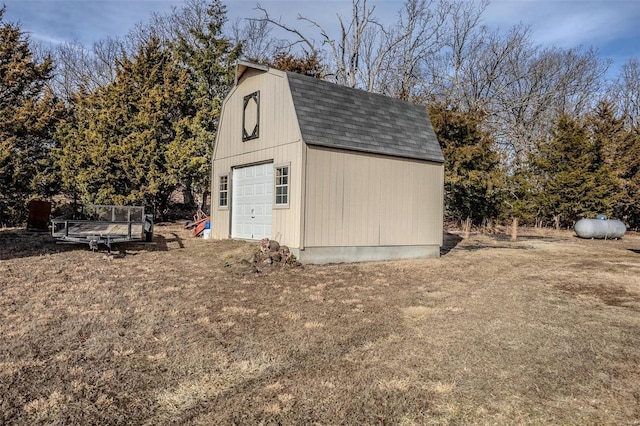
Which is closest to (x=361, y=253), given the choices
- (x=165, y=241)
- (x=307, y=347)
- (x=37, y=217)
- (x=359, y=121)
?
(x=359, y=121)

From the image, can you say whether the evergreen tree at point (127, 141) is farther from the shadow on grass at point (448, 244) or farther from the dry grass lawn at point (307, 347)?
the shadow on grass at point (448, 244)

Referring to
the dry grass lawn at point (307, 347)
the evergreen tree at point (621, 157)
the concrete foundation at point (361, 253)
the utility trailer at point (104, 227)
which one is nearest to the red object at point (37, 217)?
the utility trailer at point (104, 227)

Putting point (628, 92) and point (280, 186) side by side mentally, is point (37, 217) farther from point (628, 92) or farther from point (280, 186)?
point (628, 92)

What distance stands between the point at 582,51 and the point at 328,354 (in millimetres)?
33211

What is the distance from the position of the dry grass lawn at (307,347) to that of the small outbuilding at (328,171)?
178cm

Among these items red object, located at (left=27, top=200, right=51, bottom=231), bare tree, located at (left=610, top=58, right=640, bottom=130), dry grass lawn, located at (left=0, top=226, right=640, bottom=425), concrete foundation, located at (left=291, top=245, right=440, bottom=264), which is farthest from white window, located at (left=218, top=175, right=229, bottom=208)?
bare tree, located at (left=610, top=58, right=640, bottom=130)

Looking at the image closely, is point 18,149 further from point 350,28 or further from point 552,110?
point 552,110

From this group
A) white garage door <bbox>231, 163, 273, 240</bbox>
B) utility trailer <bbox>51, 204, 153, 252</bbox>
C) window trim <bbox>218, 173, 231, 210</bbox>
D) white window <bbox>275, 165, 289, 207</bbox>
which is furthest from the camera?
window trim <bbox>218, 173, 231, 210</bbox>

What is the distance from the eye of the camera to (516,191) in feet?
69.8

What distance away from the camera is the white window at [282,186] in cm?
973

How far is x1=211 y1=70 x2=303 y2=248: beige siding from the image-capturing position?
368 inches

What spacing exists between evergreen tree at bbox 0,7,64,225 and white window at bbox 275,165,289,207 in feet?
39.0

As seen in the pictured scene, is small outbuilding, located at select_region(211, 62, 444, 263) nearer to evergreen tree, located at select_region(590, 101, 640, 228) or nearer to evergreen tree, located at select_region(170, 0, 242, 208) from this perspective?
evergreen tree, located at select_region(170, 0, 242, 208)

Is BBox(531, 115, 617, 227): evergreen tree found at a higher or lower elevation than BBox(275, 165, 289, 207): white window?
higher
